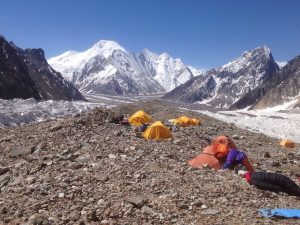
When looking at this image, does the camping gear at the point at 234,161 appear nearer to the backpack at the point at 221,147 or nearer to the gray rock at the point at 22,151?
the backpack at the point at 221,147

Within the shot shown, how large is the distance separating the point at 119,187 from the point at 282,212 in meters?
3.90

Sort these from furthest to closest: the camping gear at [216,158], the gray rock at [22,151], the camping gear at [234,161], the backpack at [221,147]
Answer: the gray rock at [22,151], the backpack at [221,147], the camping gear at [216,158], the camping gear at [234,161]

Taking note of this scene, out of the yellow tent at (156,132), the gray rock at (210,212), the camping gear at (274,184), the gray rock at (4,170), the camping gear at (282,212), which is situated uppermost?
the yellow tent at (156,132)

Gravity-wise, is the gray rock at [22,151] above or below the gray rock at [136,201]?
above

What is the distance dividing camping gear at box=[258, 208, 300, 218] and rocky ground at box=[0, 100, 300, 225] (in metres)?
0.19

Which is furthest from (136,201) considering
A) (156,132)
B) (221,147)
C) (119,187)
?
(156,132)

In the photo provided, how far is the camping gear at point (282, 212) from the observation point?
34.3 ft

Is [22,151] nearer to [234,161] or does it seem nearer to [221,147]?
[221,147]

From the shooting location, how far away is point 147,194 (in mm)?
11656

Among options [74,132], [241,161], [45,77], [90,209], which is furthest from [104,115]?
[45,77]

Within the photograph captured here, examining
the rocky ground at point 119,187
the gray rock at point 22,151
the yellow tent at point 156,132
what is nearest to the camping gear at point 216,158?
the rocky ground at point 119,187

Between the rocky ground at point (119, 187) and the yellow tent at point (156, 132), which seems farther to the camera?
the yellow tent at point (156, 132)

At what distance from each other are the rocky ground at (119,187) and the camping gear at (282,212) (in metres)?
0.19

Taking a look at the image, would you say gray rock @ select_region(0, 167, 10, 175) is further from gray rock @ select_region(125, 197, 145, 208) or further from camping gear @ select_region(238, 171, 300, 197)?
camping gear @ select_region(238, 171, 300, 197)
